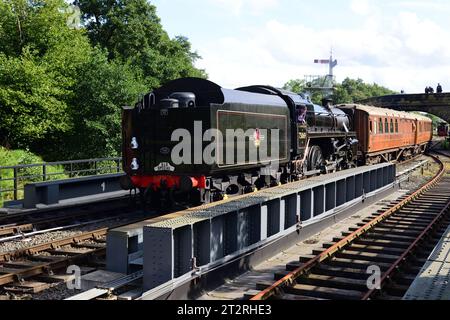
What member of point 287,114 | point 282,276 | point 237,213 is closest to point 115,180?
point 287,114

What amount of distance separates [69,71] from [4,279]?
2130 centimetres

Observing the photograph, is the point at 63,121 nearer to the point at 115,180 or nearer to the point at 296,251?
the point at 115,180

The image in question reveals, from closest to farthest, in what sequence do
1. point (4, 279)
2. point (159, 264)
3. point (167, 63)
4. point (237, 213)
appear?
point (159, 264) → point (4, 279) → point (237, 213) → point (167, 63)

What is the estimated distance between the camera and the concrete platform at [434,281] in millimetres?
6176

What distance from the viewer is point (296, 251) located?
9.17 m

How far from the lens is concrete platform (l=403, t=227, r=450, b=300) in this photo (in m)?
6.18

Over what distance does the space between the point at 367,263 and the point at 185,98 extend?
5.47 meters

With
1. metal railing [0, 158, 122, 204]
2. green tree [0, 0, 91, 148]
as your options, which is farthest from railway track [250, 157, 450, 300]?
green tree [0, 0, 91, 148]

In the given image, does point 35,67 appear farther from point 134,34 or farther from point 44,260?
point 44,260

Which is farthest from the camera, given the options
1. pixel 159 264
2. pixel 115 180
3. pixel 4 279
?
pixel 115 180

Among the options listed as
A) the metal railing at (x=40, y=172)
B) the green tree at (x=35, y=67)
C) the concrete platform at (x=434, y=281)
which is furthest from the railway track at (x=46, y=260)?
the green tree at (x=35, y=67)

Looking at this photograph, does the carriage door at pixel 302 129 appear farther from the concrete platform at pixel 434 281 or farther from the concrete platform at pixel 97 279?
the concrete platform at pixel 97 279

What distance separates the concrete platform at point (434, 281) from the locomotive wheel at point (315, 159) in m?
7.97

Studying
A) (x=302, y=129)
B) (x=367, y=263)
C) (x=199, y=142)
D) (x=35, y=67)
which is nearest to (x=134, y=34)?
(x=35, y=67)
